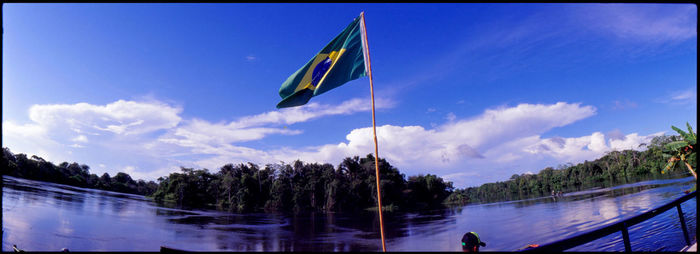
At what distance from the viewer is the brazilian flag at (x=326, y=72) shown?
25.1 feet

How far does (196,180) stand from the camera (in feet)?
287

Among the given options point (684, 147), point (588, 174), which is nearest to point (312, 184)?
point (684, 147)

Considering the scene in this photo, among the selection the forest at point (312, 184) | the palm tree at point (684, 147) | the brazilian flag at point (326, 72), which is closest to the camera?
the brazilian flag at point (326, 72)

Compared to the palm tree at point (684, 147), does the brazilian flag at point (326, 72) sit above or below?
above

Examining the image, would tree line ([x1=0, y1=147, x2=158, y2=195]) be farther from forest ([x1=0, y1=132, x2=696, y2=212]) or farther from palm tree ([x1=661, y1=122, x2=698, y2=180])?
palm tree ([x1=661, y1=122, x2=698, y2=180])

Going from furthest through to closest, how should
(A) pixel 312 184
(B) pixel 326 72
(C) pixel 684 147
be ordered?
1. (A) pixel 312 184
2. (C) pixel 684 147
3. (B) pixel 326 72

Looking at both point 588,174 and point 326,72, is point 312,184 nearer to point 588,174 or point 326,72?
point 326,72

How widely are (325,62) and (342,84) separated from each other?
0.82 m

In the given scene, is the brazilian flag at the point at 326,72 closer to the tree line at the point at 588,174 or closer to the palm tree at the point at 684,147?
the palm tree at the point at 684,147

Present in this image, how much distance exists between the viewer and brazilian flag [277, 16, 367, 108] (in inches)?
301

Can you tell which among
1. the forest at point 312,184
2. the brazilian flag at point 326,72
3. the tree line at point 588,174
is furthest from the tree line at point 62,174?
the tree line at point 588,174

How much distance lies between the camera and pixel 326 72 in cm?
784

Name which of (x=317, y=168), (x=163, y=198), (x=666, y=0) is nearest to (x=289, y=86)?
(x=666, y=0)

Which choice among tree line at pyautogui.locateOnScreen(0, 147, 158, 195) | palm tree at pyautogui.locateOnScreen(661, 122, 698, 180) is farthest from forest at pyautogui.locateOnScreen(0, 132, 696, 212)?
palm tree at pyautogui.locateOnScreen(661, 122, 698, 180)
